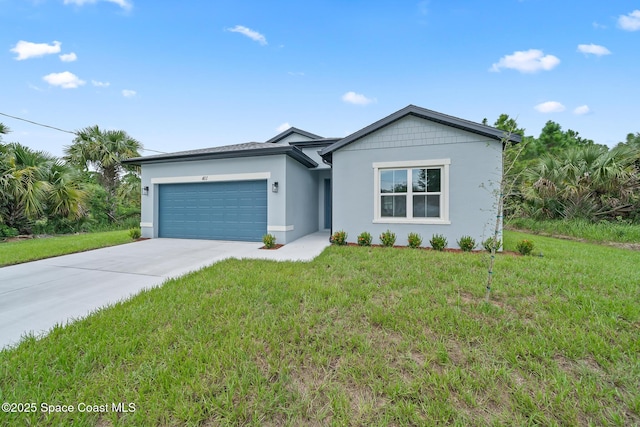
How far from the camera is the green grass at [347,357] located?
1.92 m

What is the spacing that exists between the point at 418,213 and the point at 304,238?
4416 millimetres

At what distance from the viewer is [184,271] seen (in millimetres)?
5551

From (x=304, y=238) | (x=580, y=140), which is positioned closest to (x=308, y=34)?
(x=304, y=238)

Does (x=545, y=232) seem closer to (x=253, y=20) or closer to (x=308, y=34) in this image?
(x=308, y=34)

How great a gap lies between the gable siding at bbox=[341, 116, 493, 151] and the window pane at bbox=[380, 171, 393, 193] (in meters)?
0.89

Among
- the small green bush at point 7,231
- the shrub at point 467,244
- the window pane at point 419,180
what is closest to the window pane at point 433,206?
the window pane at point 419,180

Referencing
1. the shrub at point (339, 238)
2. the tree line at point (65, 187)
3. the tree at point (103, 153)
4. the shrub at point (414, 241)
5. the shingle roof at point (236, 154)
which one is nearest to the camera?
the shrub at point (414, 241)

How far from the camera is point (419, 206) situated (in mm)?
8062

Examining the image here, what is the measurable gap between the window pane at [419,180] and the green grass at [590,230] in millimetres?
3276

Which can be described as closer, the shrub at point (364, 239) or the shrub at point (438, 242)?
the shrub at point (438, 242)

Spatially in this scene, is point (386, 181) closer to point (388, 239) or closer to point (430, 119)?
point (388, 239)

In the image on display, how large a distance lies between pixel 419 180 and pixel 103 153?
17.7m

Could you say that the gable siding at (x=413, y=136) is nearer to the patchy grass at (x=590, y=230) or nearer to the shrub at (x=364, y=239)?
the shrub at (x=364, y=239)

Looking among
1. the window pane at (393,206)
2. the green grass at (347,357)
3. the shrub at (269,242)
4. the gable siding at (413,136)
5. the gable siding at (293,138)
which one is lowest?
the green grass at (347,357)
